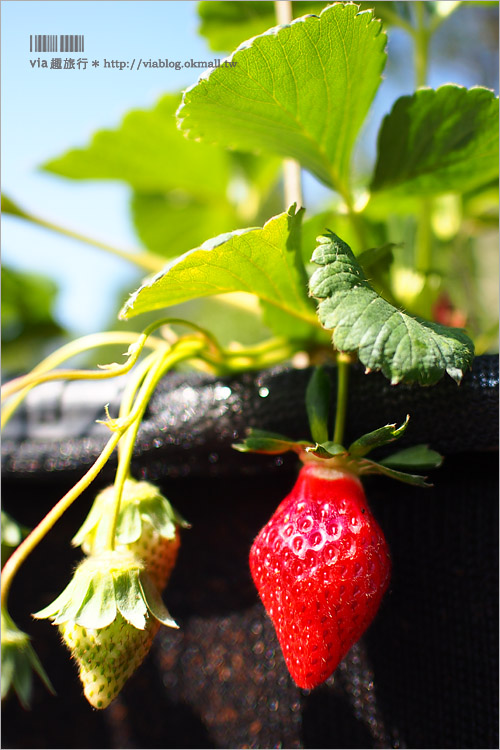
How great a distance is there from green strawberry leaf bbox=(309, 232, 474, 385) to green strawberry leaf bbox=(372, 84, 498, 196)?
0.16 m

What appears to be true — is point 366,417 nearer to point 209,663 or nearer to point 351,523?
point 351,523

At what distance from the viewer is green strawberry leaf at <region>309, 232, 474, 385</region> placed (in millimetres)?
Result: 233

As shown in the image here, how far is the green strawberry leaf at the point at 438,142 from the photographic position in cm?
35

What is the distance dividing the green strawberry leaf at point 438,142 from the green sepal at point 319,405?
6.3 inches

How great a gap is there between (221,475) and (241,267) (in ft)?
0.48

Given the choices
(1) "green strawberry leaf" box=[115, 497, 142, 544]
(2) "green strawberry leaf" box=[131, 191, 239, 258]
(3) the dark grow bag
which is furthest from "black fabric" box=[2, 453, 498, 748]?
(2) "green strawberry leaf" box=[131, 191, 239, 258]

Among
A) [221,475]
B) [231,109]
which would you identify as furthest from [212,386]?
[231,109]

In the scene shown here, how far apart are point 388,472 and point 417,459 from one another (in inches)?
1.2

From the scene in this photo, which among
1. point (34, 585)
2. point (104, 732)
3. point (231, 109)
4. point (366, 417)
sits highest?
point (231, 109)

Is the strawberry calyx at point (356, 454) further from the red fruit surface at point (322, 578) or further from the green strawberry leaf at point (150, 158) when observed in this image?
the green strawberry leaf at point (150, 158)

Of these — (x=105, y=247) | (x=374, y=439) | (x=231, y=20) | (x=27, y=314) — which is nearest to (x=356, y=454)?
(x=374, y=439)

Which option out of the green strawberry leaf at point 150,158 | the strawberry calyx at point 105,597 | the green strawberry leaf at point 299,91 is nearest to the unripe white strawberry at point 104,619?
the strawberry calyx at point 105,597

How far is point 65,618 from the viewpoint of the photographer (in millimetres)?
262

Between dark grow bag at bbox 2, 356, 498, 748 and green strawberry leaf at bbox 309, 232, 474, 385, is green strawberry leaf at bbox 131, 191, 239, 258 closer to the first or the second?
dark grow bag at bbox 2, 356, 498, 748
